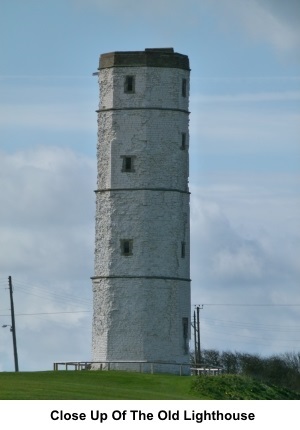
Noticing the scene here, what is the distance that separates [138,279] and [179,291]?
5.70 ft

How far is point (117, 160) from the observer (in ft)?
234

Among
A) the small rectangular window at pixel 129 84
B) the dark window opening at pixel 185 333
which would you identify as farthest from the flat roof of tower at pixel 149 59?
the dark window opening at pixel 185 333

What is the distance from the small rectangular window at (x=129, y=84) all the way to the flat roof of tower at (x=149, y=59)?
19.8 inches

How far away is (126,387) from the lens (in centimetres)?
6328

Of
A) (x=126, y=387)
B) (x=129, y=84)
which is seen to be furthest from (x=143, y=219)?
(x=126, y=387)

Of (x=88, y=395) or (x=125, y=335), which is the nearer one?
(x=88, y=395)

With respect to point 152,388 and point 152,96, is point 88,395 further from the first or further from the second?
point 152,96

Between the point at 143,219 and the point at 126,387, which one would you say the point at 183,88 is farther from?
the point at 126,387

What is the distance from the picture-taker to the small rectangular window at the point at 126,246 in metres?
71.0

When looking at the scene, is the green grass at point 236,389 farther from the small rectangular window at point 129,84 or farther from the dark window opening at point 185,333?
the small rectangular window at point 129,84

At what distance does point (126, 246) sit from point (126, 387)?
29.7ft
